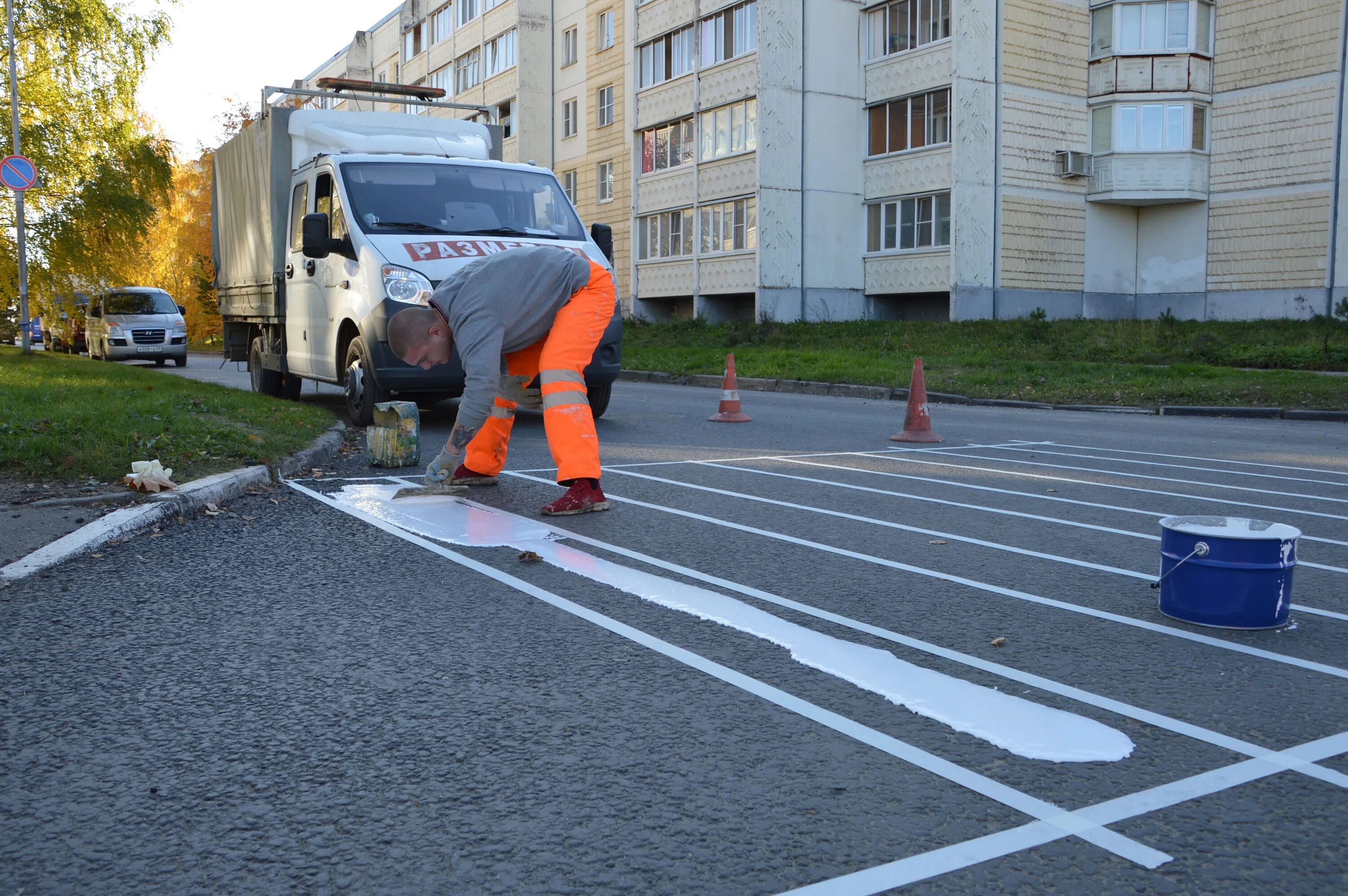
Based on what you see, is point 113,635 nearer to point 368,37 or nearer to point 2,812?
point 2,812

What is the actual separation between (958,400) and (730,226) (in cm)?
1911

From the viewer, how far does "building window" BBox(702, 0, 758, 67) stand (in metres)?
34.2

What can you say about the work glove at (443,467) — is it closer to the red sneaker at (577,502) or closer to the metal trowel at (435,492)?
the metal trowel at (435,492)

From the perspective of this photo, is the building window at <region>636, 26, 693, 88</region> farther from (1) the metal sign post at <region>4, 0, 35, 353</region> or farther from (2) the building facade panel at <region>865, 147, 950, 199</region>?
(1) the metal sign post at <region>4, 0, 35, 353</region>

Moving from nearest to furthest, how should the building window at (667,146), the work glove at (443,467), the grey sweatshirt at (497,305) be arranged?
the grey sweatshirt at (497,305) < the work glove at (443,467) < the building window at (667,146)

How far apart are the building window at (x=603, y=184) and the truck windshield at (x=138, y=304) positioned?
52.8 ft

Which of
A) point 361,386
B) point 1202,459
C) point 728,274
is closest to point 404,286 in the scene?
point 361,386

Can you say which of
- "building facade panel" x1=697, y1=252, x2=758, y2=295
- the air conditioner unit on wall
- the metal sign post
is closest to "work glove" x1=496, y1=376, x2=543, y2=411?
the metal sign post

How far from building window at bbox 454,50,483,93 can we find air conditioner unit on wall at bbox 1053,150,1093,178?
87.7 ft

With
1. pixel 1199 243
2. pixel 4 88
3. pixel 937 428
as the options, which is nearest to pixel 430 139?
pixel 937 428

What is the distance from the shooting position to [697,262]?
37.1 meters

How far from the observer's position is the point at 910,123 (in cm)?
3369

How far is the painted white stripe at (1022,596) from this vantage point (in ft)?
13.4

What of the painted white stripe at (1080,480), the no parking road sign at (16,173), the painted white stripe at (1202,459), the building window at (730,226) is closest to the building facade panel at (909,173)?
the building window at (730,226)
